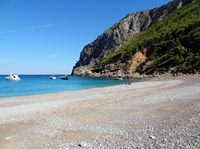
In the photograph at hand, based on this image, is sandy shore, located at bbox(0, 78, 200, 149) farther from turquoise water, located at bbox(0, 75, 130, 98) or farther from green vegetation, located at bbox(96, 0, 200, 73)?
green vegetation, located at bbox(96, 0, 200, 73)

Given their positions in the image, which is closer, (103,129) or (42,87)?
(103,129)

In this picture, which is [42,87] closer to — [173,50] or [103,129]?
[173,50]

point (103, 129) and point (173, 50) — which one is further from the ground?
point (173, 50)

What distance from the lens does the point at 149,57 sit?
123m

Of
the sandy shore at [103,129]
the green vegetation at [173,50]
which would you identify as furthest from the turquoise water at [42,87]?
the sandy shore at [103,129]

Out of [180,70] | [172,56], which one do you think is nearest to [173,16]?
[172,56]

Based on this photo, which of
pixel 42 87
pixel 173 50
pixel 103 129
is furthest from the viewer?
pixel 173 50

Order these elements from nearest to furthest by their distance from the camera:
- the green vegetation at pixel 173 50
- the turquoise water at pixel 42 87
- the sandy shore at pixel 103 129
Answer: the sandy shore at pixel 103 129 → the turquoise water at pixel 42 87 → the green vegetation at pixel 173 50

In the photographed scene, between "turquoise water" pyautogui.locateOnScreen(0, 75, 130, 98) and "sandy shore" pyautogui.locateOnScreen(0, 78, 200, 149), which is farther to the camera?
"turquoise water" pyautogui.locateOnScreen(0, 75, 130, 98)

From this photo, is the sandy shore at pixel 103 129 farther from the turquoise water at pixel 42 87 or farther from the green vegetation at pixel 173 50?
the green vegetation at pixel 173 50

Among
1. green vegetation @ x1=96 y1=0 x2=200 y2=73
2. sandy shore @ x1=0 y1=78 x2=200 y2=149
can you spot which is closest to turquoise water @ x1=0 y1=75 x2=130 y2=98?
green vegetation @ x1=96 y1=0 x2=200 y2=73

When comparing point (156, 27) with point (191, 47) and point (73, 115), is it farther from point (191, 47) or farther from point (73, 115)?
point (73, 115)

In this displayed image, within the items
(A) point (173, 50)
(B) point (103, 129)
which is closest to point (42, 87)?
(A) point (173, 50)

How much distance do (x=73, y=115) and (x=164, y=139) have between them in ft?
31.7
